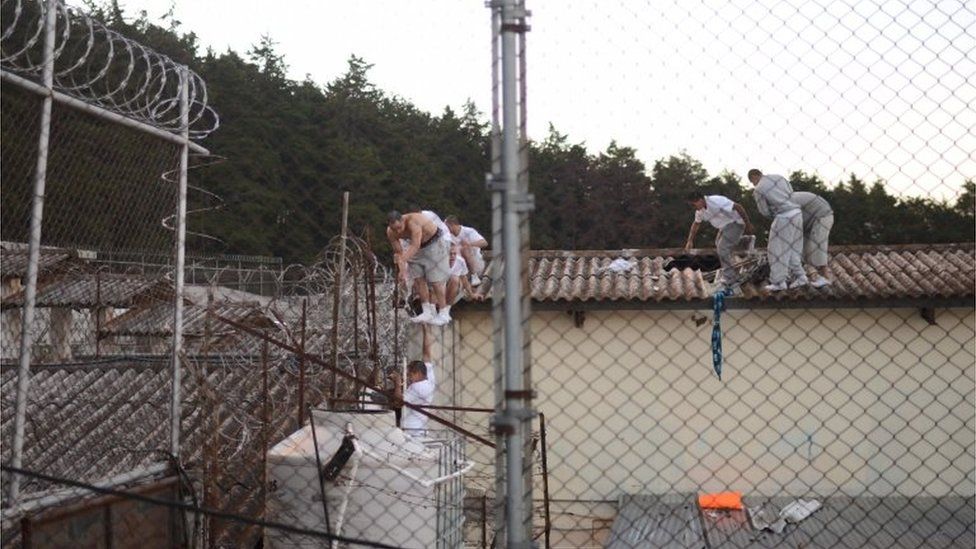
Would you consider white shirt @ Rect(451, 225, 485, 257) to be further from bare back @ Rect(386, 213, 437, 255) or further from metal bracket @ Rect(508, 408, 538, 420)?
metal bracket @ Rect(508, 408, 538, 420)

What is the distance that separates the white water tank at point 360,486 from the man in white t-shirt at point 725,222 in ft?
14.3

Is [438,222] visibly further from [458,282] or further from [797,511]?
[797,511]

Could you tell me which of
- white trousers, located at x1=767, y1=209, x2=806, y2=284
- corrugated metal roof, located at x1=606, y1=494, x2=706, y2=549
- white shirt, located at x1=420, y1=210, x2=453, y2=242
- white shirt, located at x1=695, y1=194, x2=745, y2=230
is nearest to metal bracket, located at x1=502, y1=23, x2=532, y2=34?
white trousers, located at x1=767, y1=209, x2=806, y2=284

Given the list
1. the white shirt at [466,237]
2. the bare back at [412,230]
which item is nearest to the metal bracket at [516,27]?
the bare back at [412,230]

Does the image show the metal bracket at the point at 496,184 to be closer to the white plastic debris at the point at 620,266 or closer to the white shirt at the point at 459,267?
the white shirt at the point at 459,267

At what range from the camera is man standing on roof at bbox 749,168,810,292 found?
272 inches

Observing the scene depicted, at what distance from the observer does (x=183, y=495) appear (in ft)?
16.6

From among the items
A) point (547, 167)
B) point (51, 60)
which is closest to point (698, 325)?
point (547, 167)

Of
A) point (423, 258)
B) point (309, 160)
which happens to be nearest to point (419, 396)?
point (423, 258)

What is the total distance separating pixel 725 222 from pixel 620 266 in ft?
11.5

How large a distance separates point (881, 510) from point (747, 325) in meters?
3.03

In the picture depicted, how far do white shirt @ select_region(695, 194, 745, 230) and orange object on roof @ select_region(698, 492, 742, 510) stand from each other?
3.09 meters

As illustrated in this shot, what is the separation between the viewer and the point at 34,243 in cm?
392

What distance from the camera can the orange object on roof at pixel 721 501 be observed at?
39.0 feet
